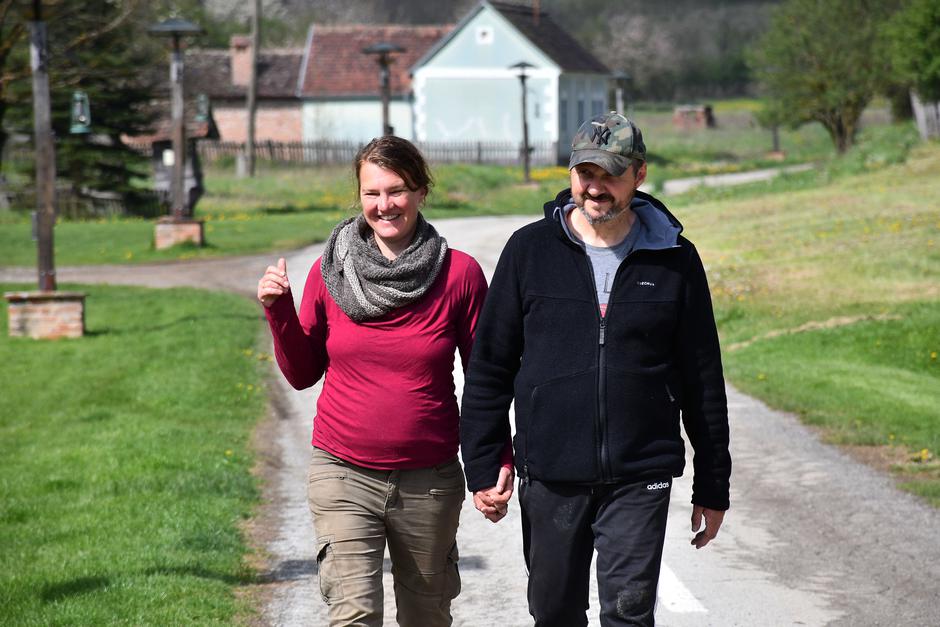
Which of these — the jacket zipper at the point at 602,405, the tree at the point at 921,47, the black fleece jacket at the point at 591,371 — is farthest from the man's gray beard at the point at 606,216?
the tree at the point at 921,47

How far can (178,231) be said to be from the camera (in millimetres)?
27859

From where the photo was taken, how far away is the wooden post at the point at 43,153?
1653 cm

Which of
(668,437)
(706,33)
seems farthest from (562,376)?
(706,33)

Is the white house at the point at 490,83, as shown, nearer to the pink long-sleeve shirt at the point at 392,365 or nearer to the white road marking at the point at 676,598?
the white road marking at the point at 676,598

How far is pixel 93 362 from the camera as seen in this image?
15.1 metres

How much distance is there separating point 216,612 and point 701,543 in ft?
8.49

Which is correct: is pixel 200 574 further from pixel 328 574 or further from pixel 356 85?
pixel 356 85

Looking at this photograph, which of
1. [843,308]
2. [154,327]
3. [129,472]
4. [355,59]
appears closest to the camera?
[129,472]

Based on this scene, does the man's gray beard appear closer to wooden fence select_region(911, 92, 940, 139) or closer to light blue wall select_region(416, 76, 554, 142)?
wooden fence select_region(911, 92, 940, 139)

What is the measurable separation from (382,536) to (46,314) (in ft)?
44.1

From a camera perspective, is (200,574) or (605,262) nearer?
(605,262)

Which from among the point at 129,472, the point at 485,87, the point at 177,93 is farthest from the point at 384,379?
the point at 485,87

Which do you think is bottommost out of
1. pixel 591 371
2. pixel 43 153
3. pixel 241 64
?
pixel 591 371

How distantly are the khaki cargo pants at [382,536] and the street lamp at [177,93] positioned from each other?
2057cm
